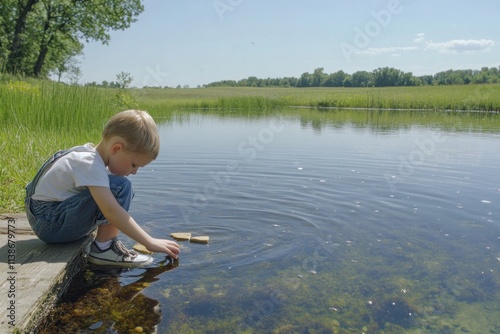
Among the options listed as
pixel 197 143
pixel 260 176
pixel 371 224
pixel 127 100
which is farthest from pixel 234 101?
pixel 371 224

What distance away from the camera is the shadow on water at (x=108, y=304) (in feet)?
7.50

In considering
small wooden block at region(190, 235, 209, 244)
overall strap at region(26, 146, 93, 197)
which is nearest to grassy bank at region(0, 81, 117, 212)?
overall strap at region(26, 146, 93, 197)

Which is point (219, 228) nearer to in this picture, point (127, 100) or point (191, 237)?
point (191, 237)

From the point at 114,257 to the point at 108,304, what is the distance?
0.51m

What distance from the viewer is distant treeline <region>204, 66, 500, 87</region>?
255 ft

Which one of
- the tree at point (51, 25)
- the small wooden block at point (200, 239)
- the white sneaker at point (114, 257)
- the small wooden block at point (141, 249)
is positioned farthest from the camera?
the tree at point (51, 25)

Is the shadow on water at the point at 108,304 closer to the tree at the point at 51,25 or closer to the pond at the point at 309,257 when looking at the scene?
the pond at the point at 309,257

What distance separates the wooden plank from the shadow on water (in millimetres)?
79

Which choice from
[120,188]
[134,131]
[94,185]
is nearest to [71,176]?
[94,185]

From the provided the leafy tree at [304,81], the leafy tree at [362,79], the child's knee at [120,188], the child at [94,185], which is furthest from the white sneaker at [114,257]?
the leafy tree at [304,81]

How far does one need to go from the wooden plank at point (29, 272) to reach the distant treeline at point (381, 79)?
7502 centimetres

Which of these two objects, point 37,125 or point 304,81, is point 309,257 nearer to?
point 37,125

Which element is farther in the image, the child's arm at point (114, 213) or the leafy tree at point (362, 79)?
the leafy tree at point (362, 79)

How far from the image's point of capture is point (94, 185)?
2.54 m
